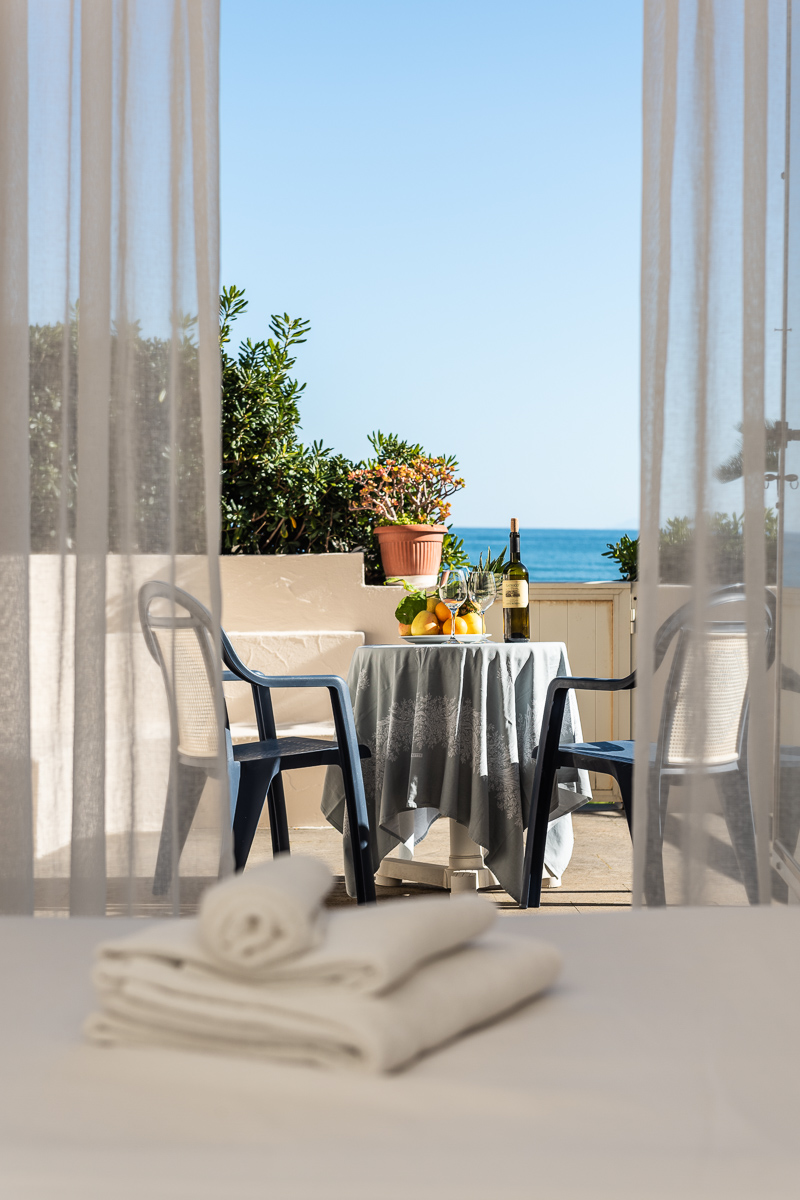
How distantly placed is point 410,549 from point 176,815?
9.10 feet

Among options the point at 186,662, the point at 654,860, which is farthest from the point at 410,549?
the point at 654,860

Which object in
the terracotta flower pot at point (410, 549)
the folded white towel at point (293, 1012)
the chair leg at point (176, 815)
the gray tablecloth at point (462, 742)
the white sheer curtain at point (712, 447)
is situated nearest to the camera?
the folded white towel at point (293, 1012)

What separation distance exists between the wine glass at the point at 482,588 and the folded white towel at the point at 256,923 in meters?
2.60

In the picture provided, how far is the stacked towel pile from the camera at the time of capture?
64cm

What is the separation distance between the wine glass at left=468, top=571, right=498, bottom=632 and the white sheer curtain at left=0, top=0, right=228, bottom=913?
1.50 metres

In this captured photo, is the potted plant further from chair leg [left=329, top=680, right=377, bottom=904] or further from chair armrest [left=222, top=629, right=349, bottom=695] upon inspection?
chair armrest [left=222, top=629, right=349, bottom=695]

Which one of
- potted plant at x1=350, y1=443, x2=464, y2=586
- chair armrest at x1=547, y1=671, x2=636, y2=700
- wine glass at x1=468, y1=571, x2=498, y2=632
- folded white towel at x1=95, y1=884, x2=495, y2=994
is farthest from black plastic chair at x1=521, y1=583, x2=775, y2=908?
potted plant at x1=350, y1=443, x2=464, y2=586

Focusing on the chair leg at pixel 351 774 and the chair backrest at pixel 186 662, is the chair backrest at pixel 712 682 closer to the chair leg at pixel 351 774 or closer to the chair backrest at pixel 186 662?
the chair backrest at pixel 186 662

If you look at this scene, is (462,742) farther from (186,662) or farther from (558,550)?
(558,550)

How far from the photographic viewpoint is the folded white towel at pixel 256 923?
26.0 inches

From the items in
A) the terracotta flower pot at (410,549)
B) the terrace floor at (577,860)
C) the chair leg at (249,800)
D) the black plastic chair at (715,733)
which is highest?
the terracotta flower pot at (410,549)

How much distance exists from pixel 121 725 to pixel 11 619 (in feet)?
0.98

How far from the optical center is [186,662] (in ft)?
6.35

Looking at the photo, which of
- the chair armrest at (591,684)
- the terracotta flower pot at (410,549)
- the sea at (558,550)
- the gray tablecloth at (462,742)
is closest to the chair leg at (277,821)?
the gray tablecloth at (462,742)
